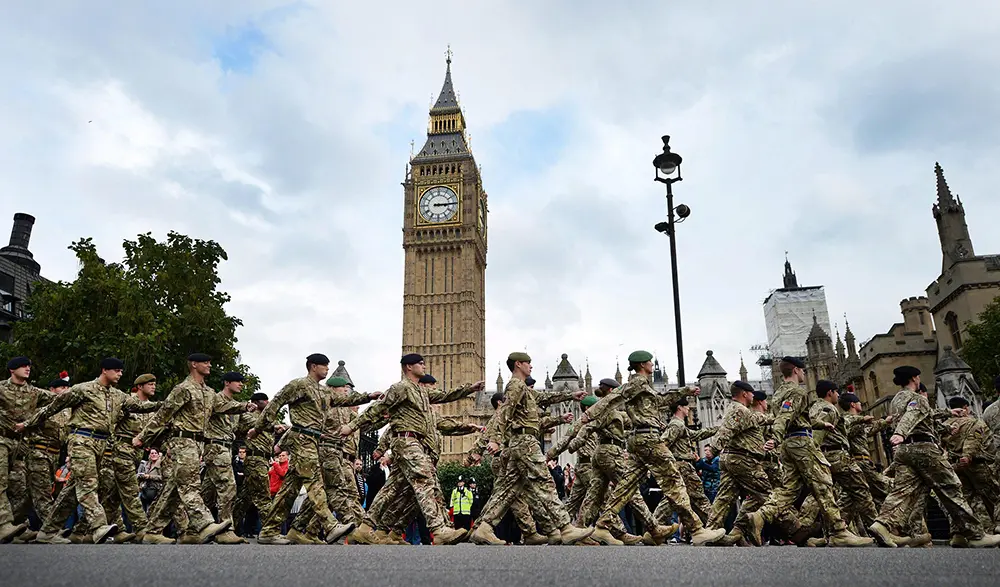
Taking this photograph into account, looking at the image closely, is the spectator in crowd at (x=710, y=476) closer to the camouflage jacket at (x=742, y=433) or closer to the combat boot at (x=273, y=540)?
the camouflage jacket at (x=742, y=433)

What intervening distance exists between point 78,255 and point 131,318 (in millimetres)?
3075

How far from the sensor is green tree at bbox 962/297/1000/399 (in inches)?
1102

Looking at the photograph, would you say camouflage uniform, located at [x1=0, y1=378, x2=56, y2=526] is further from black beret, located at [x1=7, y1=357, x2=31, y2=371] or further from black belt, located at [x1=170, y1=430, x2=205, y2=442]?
black belt, located at [x1=170, y1=430, x2=205, y2=442]

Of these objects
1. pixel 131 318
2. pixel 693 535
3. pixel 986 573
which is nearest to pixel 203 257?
pixel 131 318

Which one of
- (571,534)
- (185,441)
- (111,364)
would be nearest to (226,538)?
(185,441)

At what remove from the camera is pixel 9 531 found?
7676mm

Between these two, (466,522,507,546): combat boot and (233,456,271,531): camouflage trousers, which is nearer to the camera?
(466,522,507,546): combat boot

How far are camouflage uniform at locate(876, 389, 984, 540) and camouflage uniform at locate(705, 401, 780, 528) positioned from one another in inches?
48.3

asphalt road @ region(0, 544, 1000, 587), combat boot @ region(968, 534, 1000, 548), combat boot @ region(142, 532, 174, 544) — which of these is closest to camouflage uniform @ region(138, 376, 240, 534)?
combat boot @ region(142, 532, 174, 544)

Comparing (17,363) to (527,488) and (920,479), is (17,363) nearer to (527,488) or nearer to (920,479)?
(527,488)

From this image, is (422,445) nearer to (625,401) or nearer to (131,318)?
(625,401)

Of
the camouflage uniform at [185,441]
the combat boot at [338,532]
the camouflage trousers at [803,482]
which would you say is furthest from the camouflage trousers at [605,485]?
the camouflage uniform at [185,441]

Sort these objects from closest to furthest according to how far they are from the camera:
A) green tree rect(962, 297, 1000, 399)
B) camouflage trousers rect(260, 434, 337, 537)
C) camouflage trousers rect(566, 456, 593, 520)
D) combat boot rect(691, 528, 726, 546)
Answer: combat boot rect(691, 528, 726, 546), camouflage trousers rect(260, 434, 337, 537), camouflage trousers rect(566, 456, 593, 520), green tree rect(962, 297, 1000, 399)

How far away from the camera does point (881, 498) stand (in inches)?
391
